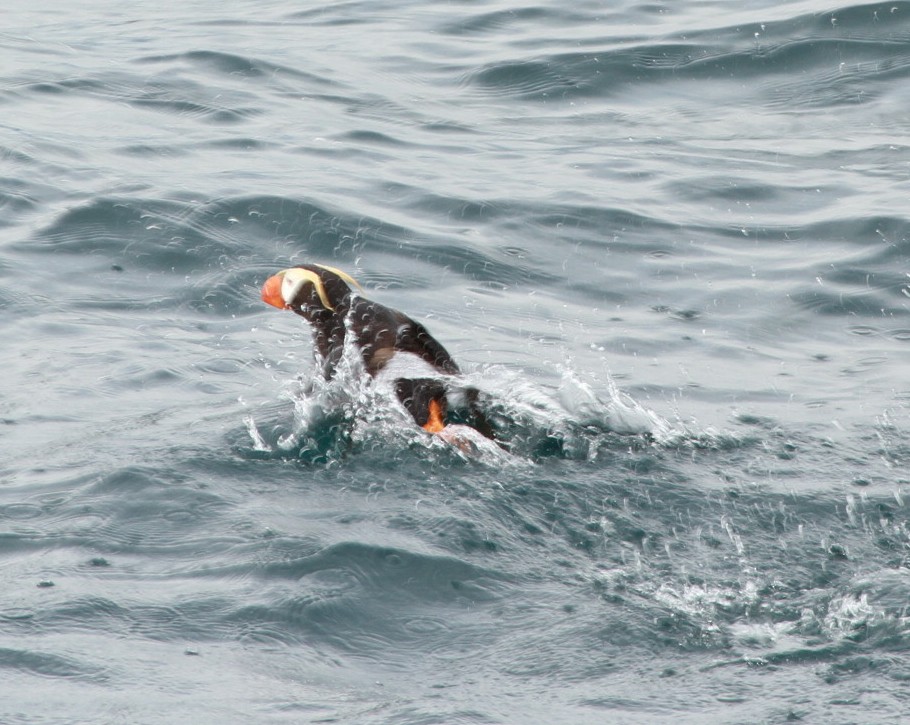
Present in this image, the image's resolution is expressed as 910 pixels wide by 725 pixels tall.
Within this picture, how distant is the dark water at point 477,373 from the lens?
442cm

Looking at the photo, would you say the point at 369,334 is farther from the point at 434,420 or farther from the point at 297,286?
the point at 434,420

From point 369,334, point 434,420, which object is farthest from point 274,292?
point 434,420

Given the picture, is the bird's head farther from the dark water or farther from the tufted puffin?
the dark water

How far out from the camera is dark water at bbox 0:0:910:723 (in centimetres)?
442

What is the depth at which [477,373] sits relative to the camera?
6.95 meters

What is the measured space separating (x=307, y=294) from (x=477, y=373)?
95cm

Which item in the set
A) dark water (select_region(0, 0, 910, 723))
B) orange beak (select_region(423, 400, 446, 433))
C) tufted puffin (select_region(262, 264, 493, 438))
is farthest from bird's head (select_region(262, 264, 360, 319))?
orange beak (select_region(423, 400, 446, 433))

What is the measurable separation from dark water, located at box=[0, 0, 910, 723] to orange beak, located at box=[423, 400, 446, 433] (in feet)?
0.29

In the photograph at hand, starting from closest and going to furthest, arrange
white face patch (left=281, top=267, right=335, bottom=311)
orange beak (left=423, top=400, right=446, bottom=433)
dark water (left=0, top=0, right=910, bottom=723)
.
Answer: dark water (left=0, top=0, right=910, bottom=723) → orange beak (left=423, top=400, right=446, bottom=433) → white face patch (left=281, top=267, right=335, bottom=311)

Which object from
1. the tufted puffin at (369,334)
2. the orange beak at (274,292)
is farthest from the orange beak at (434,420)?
the orange beak at (274,292)

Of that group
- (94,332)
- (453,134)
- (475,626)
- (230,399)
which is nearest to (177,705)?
(475,626)

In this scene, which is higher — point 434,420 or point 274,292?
point 274,292

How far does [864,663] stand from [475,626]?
1261 mm

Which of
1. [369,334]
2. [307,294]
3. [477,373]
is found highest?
[307,294]
